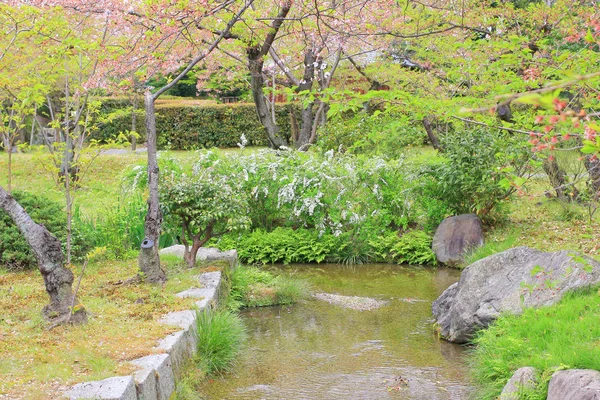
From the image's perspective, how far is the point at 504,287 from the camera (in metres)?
6.43

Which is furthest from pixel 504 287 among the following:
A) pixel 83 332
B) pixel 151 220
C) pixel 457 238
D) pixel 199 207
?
pixel 83 332

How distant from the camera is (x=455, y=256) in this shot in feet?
32.5

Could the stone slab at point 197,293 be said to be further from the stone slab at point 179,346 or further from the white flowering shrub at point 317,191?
the white flowering shrub at point 317,191

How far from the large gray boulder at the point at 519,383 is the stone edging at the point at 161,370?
233cm

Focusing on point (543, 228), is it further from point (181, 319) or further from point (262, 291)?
point (181, 319)

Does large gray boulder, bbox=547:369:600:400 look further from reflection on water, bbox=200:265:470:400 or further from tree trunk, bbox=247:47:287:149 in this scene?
tree trunk, bbox=247:47:287:149

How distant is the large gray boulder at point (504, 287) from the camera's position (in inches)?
232

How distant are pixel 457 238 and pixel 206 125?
13257 millimetres

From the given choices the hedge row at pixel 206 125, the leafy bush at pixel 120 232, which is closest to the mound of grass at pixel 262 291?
the leafy bush at pixel 120 232

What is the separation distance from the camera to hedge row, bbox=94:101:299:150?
71.1 ft

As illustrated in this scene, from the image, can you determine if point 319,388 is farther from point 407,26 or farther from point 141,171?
point 407,26

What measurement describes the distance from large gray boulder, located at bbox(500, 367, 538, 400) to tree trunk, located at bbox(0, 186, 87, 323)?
3.22m

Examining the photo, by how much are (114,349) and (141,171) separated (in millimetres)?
5589

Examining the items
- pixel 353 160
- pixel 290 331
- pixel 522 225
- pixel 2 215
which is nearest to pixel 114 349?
pixel 290 331
